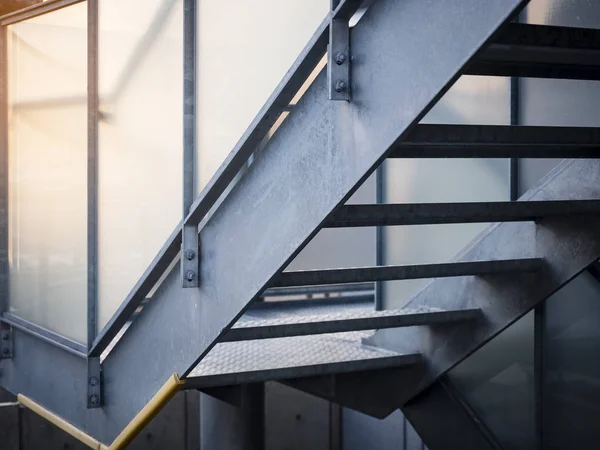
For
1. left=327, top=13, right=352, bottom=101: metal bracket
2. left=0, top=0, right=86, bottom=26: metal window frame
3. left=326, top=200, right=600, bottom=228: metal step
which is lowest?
left=326, top=200, right=600, bottom=228: metal step

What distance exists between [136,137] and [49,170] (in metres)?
1.06

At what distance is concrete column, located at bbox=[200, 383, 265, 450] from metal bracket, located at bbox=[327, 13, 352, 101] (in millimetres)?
2385

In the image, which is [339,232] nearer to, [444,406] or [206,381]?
[444,406]

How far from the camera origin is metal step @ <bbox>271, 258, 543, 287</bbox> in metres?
3.10

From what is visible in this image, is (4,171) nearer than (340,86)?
No

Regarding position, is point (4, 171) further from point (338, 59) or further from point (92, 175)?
point (338, 59)

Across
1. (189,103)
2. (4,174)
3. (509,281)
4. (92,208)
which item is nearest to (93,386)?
(92,208)

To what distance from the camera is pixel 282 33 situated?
3.11 meters

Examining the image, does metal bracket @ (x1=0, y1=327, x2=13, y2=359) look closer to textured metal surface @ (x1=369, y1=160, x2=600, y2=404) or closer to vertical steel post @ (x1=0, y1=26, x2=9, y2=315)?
vertical steel post @ (x1=0, y1=26, x2=9, y2=315)

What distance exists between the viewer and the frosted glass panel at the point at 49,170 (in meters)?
4.43

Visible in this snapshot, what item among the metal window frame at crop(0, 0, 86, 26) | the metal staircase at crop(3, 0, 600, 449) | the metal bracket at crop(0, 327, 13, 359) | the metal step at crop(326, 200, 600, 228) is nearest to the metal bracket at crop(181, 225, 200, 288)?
the metal staircase at crop(3, 0, 600, 449)

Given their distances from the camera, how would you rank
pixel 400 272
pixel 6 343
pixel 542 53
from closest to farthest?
pixel 542 53 → pixel 400 272 → pixel 6 343

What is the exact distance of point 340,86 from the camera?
2424 millimetres

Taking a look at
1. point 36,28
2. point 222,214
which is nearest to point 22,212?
point 36,28
